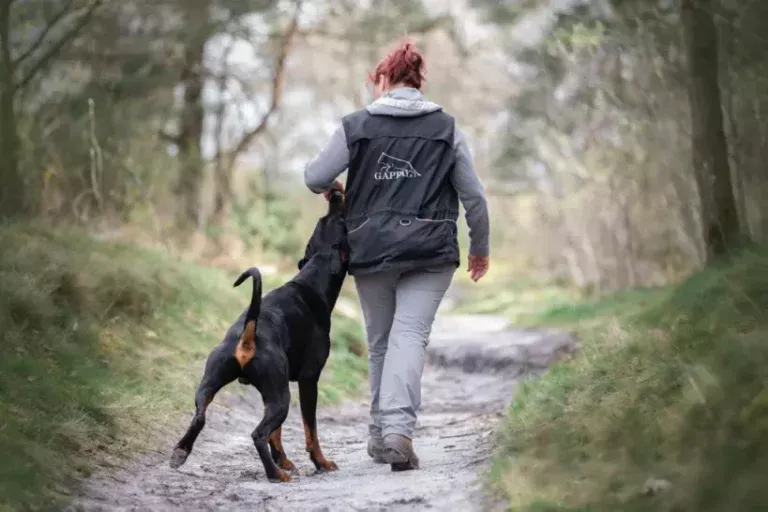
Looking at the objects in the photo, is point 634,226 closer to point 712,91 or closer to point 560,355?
point 560,355

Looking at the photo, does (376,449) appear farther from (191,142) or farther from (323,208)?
(323,208)

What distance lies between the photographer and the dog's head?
16.1 feet

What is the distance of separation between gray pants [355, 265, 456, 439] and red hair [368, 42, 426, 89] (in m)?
0.97

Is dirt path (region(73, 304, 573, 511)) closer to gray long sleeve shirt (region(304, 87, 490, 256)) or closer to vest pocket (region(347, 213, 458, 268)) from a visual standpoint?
vest pocket (region(347, 213, 458, 268))

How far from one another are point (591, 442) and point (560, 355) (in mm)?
5326

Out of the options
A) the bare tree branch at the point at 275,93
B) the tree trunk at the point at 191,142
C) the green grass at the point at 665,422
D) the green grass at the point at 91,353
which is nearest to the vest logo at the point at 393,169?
the green grass at the point at 665,422

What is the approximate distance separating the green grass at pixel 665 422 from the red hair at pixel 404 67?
1.80 metres

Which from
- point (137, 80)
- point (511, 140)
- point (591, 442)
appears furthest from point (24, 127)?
point (511, 140)

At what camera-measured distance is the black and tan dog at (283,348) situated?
4270 millimetres

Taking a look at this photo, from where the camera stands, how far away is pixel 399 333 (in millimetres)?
4652

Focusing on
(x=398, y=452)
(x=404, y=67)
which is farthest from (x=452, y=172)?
(x=398, y=452)

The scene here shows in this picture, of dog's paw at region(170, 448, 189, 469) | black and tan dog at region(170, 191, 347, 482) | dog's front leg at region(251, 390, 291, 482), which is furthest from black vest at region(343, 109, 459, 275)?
dog's paw at region(170, 448, 189, 469)

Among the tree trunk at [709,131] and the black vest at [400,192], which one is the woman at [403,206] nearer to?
the black vest at [400,192]

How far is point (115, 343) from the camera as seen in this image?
21.7 ft
